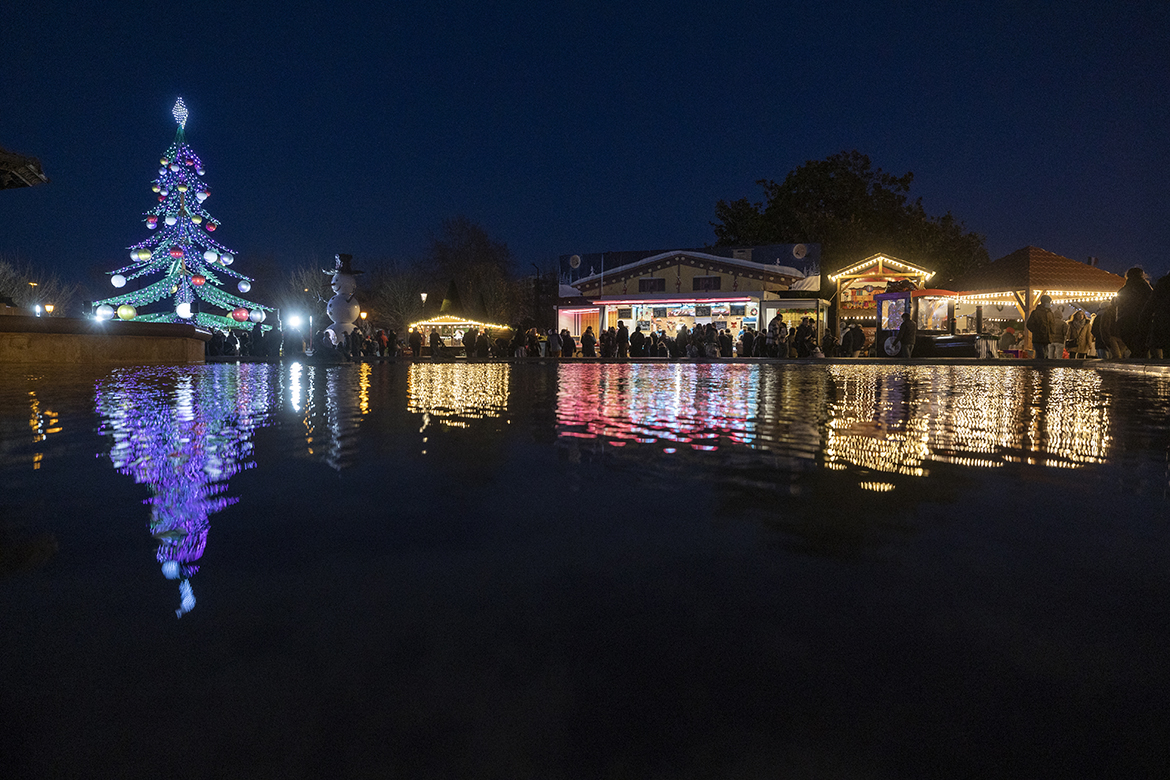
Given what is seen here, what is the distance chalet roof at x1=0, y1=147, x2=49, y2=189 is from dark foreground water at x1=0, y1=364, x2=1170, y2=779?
1374 cm

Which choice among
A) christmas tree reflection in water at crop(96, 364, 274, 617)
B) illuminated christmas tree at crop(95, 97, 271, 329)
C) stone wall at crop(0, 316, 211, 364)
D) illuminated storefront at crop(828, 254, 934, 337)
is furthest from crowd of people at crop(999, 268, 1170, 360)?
illuminated christmas tree at crop(95, 97, 271, 329)

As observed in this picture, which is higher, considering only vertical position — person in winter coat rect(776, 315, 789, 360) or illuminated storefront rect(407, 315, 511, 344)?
illuminated storefront rect(407, 315, 511, 344)

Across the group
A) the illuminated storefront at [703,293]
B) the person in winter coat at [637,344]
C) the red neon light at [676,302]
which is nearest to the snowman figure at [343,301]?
the person in winter coat at [637,344]

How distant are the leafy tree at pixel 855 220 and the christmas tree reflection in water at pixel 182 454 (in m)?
43.7

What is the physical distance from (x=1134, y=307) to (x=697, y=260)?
27.9 metres

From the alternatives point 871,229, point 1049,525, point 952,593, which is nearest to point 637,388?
point 1049,525

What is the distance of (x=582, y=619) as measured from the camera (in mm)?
1455

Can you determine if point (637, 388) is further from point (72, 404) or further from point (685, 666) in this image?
point (685, 666)

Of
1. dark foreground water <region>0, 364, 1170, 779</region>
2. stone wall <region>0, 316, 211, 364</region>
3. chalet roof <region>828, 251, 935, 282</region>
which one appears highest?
chalet roof <region>828, 251, 935, 282</region>

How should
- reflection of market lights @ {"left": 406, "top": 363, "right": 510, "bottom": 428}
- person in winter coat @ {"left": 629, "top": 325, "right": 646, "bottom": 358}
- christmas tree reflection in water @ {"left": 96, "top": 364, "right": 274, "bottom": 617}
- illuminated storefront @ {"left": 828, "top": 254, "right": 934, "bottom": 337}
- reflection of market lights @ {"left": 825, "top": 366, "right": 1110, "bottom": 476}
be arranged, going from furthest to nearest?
illuminated storefront @ {"left": 828, "top": 254, "right": 934, "bottom": 337} → person in winter coat @ {"left": 629, "top": 325, "right": 646, "bottom": 358} → reflection of market lights @ {"left": 406, "top": 363, "right": 510, "bottom": 428} → reflection of market lights @ {"left": 825, "top": 366, "right": 1110, "bottom": 476} → christmas tree reflection in water @ {"left": 96, "top": 364, "right": 274, "bottom": 617}

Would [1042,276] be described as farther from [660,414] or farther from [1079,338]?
[660,414]

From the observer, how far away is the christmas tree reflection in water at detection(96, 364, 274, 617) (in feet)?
6.64

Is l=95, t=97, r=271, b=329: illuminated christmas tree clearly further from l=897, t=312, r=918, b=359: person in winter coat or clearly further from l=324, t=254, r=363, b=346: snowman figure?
l=897, t=312, r=918, b=359: person in winter coat

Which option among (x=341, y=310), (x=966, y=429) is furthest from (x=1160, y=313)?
(x=341, y=310)
